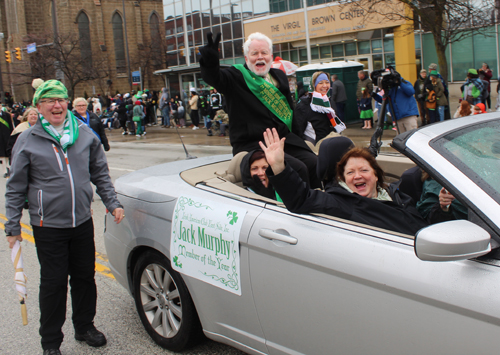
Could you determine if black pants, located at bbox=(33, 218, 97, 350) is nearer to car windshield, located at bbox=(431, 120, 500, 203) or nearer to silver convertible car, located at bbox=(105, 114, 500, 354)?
silver convertible car, located at bbox=(105, 114, 500, 354)

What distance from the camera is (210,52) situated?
352 cm

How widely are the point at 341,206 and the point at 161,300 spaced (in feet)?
4.81

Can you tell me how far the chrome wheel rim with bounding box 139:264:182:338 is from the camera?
10.7 ft

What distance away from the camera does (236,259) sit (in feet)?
8.82

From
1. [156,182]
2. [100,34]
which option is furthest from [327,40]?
[100,34]

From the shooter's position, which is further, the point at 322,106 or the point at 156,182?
the point at 322,106

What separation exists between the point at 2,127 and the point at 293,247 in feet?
34.5

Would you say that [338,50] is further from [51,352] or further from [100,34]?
[100,34]

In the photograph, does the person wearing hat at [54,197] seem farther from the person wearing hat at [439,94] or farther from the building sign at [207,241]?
the person wearing hat at [439,94]

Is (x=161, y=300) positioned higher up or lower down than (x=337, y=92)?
lower down

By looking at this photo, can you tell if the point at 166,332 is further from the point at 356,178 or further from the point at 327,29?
the point at 327,29

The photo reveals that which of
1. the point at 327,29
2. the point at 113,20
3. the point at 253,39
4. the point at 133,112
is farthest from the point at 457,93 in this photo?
the point at 113,20

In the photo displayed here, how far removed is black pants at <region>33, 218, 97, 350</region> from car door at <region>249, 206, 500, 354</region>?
56.4 inches

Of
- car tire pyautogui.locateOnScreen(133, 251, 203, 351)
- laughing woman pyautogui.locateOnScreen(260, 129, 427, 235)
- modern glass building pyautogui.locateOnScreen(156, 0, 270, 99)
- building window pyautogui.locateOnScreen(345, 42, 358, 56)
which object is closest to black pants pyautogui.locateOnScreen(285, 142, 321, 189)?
laughing woman pyautogui.locateOnScreen(260, 129, 427, 235)
